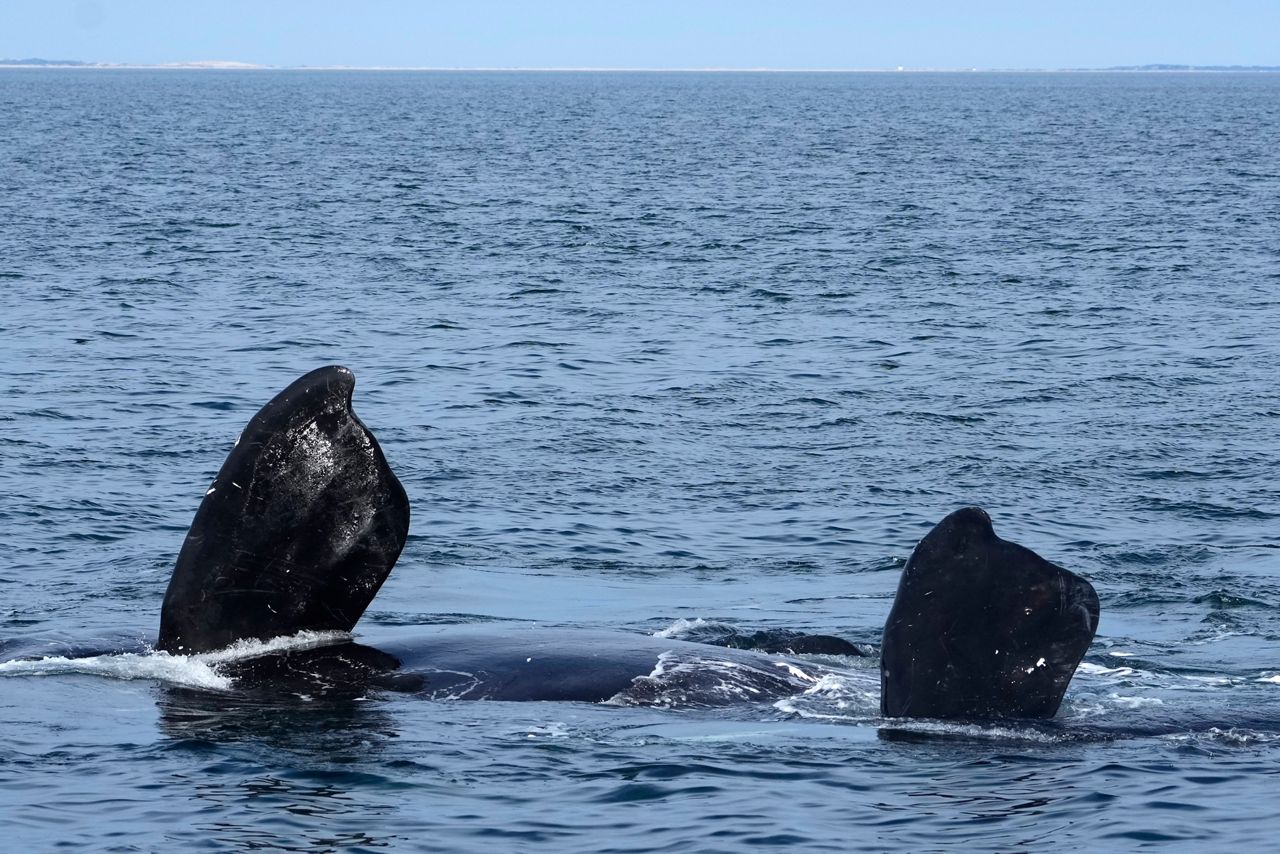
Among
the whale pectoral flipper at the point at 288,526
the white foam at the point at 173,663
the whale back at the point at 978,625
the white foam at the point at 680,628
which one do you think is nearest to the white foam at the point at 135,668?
the white foam at the point at 173,663

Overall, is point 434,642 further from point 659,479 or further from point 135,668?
point 659,479

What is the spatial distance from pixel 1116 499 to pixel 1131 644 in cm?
528

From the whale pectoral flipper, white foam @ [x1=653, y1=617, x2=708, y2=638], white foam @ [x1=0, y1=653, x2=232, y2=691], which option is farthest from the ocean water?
the whale pectoral flipper

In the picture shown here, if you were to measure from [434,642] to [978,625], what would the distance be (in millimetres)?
3369

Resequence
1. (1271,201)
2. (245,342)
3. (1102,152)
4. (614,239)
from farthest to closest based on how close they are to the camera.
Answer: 1. (1102,152)
2. (1271,201)
3. (614,239)
4. (245,342)

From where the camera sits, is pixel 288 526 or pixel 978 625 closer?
pixel 978 625

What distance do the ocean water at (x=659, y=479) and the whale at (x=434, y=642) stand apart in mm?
223

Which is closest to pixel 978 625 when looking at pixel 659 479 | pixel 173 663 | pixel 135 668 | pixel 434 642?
pixel 434 642

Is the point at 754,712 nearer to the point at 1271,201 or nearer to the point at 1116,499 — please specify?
the point at 1116,499

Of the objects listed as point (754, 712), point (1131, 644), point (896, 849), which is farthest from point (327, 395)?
point (1131, 644)

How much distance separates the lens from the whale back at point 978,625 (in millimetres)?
9531

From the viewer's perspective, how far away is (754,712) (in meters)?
10.2

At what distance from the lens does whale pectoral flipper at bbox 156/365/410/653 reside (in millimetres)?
10055

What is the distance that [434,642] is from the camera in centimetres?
1097
